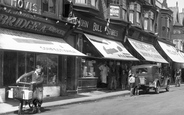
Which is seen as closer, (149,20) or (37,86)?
(37,86)

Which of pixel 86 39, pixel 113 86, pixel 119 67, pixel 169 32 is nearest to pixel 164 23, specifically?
pixel 169 32

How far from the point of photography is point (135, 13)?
94.9 ft

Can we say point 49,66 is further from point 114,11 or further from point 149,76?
point 114,11

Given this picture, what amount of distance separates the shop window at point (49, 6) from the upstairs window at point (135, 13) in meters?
11.9

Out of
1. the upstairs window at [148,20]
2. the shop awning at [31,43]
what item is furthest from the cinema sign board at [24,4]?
the upstairs window at [148,20]

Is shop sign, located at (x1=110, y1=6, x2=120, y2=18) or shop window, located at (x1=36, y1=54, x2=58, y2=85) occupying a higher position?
shop sign, located at (x1=110, y1=6, x2=120, y2=18)

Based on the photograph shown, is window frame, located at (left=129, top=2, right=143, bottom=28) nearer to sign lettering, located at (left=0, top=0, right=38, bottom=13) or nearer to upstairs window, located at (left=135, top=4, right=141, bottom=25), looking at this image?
upstairs window, located at (left=135, top=4, right=141, bottom=25)

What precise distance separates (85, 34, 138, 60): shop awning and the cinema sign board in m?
5.16

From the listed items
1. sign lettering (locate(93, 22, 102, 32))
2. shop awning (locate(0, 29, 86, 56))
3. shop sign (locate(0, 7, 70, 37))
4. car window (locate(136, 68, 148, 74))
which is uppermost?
sign lettering (locate(93, 22, 102, 32))

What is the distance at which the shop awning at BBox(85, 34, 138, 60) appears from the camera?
20.2m

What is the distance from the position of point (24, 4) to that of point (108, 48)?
8.28 m

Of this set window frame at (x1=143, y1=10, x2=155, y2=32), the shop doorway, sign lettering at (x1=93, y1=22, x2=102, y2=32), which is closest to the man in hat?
the shop doorway

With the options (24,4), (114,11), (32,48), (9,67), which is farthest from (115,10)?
(32,48)

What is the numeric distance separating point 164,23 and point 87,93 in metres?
20.9
